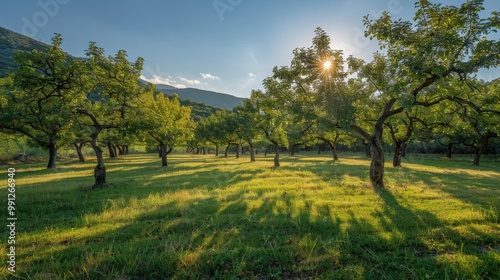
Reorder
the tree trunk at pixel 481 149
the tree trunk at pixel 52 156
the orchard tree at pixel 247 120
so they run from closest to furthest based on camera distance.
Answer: the tree trunk at pixel 52 156 < the orchard tree at pixel 247 120 < the tree trunk at pixel 481 149

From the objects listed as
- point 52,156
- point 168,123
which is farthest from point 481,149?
point 52,156

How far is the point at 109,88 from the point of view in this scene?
14797 millimetres

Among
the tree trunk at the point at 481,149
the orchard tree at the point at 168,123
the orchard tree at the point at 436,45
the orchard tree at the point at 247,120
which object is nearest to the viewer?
the orchard tree at the point at 436,45

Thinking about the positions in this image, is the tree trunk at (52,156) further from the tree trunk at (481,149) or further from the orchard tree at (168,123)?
the tree trunk at (481,149)

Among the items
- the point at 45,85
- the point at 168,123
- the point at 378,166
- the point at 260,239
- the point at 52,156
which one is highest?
the point at 45,85

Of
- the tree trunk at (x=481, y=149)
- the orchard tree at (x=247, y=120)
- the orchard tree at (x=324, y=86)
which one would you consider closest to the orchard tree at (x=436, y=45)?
the orchard tree at (x=324, y=86)

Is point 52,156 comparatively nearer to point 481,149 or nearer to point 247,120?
point 247,120

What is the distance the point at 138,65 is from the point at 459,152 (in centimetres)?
9050

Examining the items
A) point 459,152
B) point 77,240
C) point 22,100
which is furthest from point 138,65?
point 459,152

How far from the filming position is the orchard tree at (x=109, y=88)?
14031 mm

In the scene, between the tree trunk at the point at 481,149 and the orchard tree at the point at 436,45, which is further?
the tree trunk at the point at 481,149

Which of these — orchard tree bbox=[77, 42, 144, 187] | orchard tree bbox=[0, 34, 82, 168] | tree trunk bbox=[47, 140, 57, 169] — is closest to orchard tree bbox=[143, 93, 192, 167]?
orchard tree bbox=[77, 42, 144, 187]

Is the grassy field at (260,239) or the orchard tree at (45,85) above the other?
the orchard tree at (45,85)

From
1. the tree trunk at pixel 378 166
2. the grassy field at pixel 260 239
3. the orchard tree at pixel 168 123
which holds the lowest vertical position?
the grassy field at pixel 260 239
